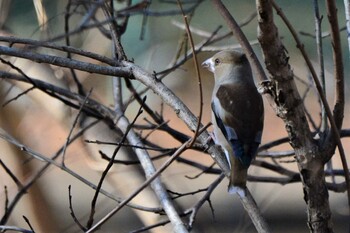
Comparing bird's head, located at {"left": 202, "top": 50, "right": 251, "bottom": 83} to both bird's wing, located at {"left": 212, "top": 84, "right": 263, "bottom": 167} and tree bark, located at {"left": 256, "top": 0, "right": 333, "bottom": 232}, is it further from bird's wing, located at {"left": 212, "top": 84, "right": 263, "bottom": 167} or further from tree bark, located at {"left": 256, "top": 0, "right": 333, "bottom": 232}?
tree bark, located at {"left": 256, "top": 0, "right": 333, "bottom": 232}

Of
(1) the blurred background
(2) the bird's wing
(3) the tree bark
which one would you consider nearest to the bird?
(2) the bird's wing

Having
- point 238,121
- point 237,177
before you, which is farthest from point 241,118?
point 237,177

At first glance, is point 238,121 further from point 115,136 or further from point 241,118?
point 115,136

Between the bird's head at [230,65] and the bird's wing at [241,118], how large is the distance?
145mm

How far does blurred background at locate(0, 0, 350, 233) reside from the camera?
Result: 3922 mm

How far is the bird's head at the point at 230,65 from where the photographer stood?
2717 mm

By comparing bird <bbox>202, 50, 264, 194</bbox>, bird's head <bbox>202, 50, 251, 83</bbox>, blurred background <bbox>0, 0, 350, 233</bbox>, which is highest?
blurred background <bbox>0, 0, 350, 233</bbox>

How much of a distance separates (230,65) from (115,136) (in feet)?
3.17

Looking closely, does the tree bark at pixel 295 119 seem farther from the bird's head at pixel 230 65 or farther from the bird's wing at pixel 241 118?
the bird's head at pixel 230 65

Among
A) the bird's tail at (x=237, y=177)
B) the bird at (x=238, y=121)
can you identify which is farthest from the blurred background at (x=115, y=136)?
the bird's tail at (x=237, y=177)

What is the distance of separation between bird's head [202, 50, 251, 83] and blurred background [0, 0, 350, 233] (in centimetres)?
91

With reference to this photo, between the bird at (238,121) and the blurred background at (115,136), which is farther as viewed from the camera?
→ the blurred background at (115,136)

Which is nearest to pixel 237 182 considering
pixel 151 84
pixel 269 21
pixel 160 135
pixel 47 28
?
pixel 151 84

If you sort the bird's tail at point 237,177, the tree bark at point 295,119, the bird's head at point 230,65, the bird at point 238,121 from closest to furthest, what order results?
1. the tree bark at point 295,119
2. the bird's tail at point 237,177
3. the bird at point 238,121
4. the bird's head at point 230,65
